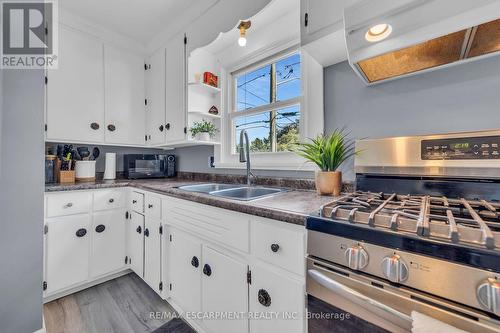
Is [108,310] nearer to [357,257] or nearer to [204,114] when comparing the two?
[204,114]

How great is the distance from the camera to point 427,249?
571 mm

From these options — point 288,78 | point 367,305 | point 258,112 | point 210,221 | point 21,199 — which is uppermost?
point 288,78

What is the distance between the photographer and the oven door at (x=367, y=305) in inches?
21.3

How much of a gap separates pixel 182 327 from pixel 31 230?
1102 millimetres

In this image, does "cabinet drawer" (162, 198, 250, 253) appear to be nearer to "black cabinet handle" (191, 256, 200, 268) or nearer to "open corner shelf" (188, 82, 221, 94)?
"black cabinet handle" (191, 256, 200, 268)

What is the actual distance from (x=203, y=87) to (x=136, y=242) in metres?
1.52

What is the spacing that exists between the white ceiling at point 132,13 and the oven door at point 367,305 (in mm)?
2157

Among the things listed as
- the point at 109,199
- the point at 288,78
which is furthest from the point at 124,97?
the point at 288,78

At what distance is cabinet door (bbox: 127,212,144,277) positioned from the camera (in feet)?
6.20

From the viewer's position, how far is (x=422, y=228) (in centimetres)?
58

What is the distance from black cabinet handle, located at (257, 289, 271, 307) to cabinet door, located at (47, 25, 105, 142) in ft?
7.09

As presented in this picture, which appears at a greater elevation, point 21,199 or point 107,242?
point 21,199

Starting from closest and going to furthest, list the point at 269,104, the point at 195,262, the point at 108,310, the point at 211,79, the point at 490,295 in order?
the point at 490,295 → the point at 195,262 → the point at 108,310 → the point at 269,104 → the point at 211,79

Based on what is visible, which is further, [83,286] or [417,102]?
[83,286]
